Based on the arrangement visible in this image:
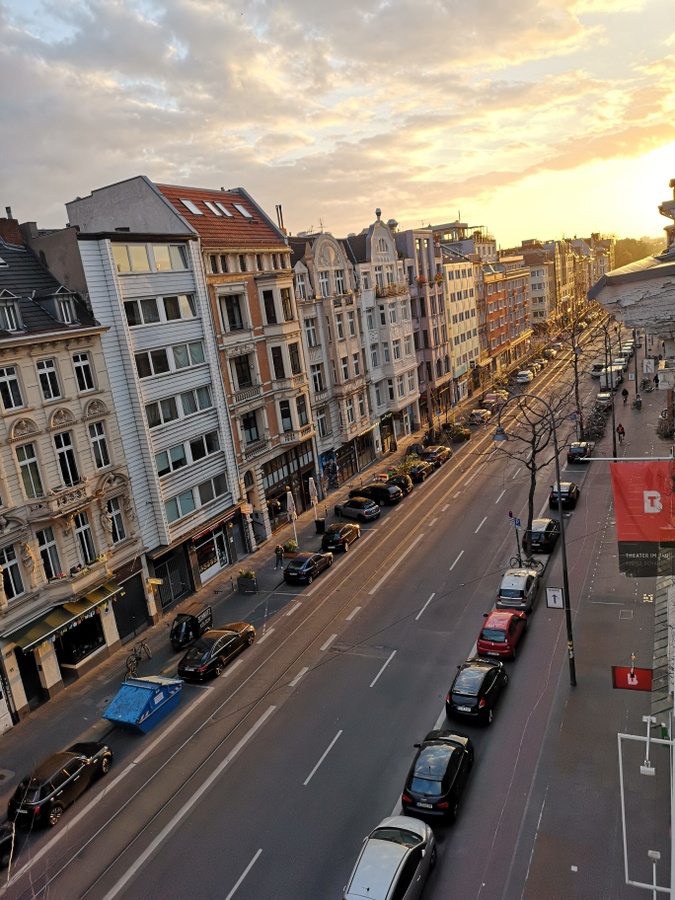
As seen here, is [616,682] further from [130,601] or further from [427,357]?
[427,357]

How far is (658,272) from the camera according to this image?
1268cm

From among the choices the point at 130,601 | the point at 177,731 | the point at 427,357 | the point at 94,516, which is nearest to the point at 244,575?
the point at 130,601

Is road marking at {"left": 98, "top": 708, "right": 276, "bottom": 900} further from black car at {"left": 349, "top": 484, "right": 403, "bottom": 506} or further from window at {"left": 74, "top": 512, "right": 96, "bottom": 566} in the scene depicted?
black car at {"left": 349, "top": 484, "right": 403, "bottom": 506}

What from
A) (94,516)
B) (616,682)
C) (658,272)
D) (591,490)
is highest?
(658,272)

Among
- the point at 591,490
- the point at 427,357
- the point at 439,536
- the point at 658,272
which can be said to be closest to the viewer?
the point at 658,272

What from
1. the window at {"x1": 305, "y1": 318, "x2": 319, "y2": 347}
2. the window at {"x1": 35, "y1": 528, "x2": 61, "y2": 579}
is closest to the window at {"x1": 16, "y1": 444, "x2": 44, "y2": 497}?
the window at {"x1": 35, "y1": 528, "x2": 61, "y2": 579}

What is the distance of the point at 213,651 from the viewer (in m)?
28.5

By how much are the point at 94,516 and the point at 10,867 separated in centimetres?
1472

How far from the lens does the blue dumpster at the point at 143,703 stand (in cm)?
2483

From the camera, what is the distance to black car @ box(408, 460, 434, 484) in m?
54.5

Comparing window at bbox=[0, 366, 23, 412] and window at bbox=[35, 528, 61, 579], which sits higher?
window at bbox=[0, 366, 23, 412]

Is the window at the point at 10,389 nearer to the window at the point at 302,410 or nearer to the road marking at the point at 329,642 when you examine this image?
the road marking at the point at 329,642

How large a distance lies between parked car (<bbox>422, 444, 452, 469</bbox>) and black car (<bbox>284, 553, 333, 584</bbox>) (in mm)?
22041

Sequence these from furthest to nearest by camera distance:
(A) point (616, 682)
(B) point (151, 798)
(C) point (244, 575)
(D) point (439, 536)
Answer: (D) point (439, 536) → (C) point (244, 575) → (B) point (151, 798) → (A) point (616, 682)
